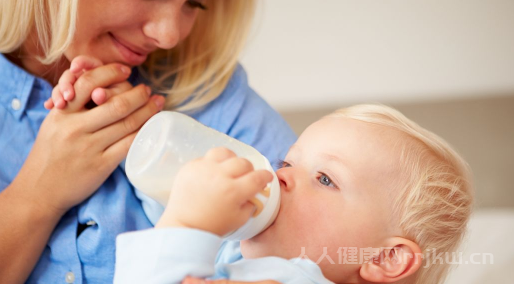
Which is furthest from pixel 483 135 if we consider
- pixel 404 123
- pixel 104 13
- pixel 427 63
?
pixel 104 13

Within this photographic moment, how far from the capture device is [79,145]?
1389 mm

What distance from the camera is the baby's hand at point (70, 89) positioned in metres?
1.38

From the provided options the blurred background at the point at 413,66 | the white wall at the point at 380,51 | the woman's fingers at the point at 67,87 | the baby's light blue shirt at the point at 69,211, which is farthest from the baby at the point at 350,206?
the white wall at the point at 380,51

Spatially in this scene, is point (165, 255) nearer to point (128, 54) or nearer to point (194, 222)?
point (194, 222)

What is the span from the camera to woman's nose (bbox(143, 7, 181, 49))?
142cm

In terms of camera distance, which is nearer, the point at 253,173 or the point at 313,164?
the point at 253,173

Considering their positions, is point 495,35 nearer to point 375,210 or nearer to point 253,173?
point 375,210

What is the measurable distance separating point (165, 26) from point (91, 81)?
21cm

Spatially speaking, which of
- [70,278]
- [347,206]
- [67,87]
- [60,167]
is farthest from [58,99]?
[347,206]

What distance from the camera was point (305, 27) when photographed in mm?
2891

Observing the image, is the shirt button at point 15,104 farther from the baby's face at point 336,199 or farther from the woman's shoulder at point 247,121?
the baby's face at point 336,199

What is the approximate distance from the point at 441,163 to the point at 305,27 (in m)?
1.71

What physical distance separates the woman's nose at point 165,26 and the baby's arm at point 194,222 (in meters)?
0.49

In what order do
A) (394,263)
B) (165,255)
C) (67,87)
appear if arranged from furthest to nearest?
(67,87)
(394,263)
(165,255)
